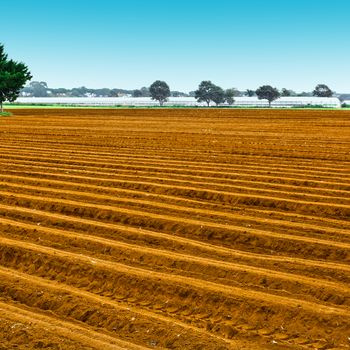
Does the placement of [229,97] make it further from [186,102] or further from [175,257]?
[175,257]

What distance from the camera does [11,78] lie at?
184 ft

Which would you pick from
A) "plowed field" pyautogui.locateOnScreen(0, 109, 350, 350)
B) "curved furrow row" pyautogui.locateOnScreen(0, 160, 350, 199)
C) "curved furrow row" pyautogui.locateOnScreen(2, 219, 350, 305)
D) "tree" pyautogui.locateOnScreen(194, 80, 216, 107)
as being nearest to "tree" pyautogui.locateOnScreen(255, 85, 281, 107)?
"tree" pyautogui.locateOnScreen(194, 80, 216, 107)

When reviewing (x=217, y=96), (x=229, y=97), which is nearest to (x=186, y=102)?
(x=217, y=96)

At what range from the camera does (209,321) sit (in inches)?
209

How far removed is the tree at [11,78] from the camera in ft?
182

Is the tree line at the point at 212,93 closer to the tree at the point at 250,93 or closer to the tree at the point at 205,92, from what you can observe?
the tree at the point at 205,92

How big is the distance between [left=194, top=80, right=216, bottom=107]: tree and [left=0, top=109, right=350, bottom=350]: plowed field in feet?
364

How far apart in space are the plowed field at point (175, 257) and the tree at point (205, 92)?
364 feet

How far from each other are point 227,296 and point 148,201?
13.6ft

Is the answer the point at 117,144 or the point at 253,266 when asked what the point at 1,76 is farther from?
the point at 253,266

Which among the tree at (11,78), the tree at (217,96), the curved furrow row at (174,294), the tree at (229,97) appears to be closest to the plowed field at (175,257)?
the curved furrow row at (174,294)

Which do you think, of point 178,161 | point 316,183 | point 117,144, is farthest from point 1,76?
point 316,183

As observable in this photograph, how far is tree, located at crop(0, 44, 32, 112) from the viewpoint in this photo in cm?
5560

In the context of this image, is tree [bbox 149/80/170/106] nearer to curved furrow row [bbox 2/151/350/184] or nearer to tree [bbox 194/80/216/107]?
tree [bbox 194/80/216/107]
